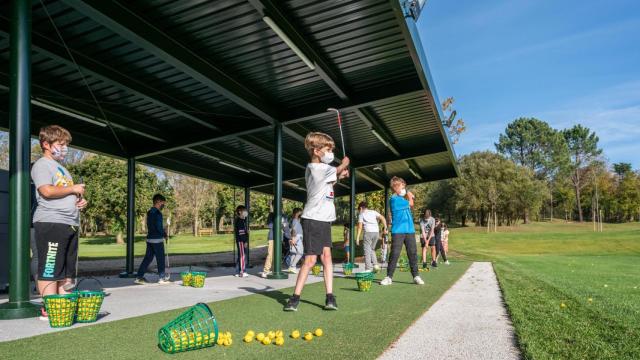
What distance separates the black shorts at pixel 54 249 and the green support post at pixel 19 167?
0.75 m

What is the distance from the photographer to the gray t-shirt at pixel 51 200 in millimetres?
4496

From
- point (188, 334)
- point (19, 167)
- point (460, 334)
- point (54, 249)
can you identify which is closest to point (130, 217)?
point (19, 167)

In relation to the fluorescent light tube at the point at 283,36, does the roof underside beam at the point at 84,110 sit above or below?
below

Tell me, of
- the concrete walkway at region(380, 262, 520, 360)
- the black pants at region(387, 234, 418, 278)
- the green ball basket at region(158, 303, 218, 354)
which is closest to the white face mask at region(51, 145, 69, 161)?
the green ball basket at region(158, 303, 218, 354)

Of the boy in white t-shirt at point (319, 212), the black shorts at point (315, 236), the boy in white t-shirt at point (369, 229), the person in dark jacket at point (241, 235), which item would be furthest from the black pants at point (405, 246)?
the person in dark jacket at point (241, 235)

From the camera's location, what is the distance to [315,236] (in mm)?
5363

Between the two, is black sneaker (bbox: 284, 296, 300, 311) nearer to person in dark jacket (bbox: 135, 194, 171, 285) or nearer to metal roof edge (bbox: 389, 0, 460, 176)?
metal roof edge (bbox: 389, 0, 460, 176)

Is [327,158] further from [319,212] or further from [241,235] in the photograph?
[241,235]

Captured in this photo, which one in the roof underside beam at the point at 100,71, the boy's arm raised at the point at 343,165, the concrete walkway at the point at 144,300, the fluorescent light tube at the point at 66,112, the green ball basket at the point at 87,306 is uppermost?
the roof underside beam at the point at 100,71

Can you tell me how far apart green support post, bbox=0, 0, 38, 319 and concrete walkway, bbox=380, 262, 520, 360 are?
415cm

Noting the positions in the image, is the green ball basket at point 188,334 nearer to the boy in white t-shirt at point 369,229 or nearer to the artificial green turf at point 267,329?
the artificial green turf at point 267,329

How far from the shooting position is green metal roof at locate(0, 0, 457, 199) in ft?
22.5

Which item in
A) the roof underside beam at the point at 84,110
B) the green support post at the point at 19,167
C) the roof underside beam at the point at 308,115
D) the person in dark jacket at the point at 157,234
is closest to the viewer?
the green support post at the point at 19,167

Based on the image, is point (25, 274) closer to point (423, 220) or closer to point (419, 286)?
point (419, 286)
